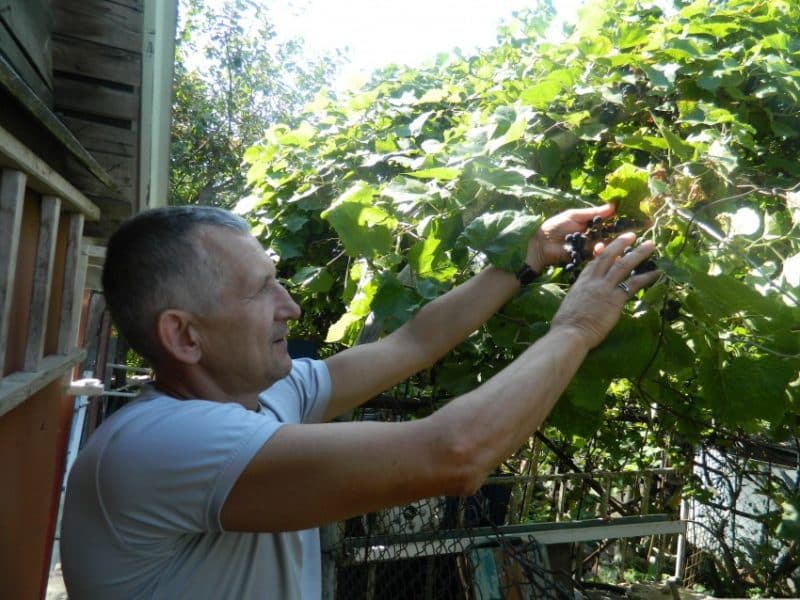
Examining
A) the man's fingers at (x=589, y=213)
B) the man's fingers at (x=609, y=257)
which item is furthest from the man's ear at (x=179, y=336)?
the man's fingers at (x=589, y=213)

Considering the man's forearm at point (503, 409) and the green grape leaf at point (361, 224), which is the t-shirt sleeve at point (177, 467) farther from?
the green grape leaf at point (361, 224)

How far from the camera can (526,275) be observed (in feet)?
5.93

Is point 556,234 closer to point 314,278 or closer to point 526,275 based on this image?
point 526,275

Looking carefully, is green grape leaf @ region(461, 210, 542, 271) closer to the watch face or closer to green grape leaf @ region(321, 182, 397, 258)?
the watch face

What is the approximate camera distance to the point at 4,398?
1.60m

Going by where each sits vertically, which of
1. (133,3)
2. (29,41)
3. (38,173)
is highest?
(133,3)

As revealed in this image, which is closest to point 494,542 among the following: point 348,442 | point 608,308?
point 608,308

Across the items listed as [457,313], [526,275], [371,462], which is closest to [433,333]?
[457,313]

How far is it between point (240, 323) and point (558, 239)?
2.63 feet

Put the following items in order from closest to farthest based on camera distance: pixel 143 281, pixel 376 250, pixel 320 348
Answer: pixel 143 281
pixel 376 250
pixel 320 348

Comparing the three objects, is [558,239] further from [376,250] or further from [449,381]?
[449,381]

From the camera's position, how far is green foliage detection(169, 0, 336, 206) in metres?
14.7

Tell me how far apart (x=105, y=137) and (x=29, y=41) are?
24.0 inches

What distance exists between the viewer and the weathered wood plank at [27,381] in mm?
1637
